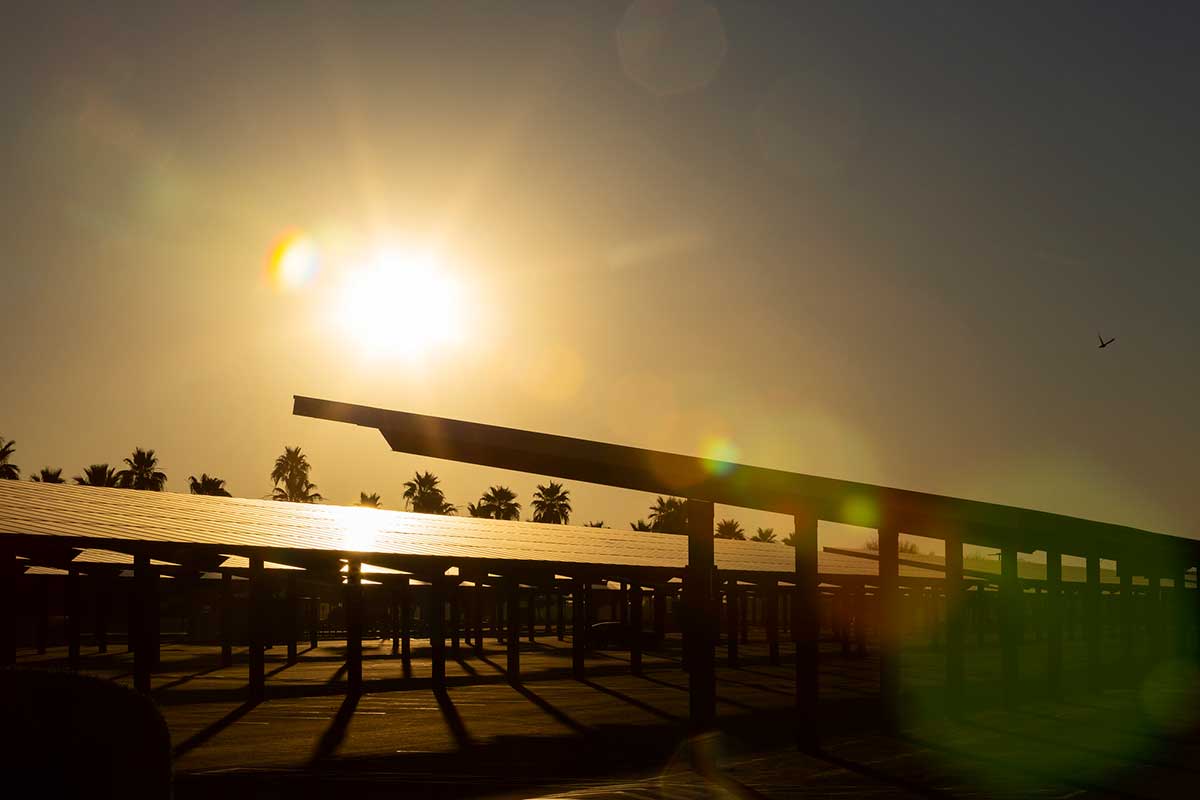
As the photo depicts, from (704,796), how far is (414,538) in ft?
84.4

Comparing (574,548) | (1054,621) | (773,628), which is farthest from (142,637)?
(773,628)

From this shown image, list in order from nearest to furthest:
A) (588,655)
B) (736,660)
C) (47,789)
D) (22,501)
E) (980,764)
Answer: (47,789)
(980,764)
(22,501)
(736,660)
(588,655)

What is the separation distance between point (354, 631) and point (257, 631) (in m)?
2.28

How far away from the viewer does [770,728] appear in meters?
21.0

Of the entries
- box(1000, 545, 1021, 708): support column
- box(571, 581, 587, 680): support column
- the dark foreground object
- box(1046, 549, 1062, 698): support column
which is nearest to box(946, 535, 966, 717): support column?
box(1000, 545, 1021, 708): support column

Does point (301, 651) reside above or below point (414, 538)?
below

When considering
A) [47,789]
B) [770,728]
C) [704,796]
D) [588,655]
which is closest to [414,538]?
[588,655]

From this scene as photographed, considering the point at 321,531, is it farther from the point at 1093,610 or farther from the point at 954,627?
the point at 1093,610

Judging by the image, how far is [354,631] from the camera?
2780cm

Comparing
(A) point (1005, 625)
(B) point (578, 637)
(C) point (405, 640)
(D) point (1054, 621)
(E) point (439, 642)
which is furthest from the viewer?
(C) point (405, 640)

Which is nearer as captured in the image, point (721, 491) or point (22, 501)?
point (721, 491)

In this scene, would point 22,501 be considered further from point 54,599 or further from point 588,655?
point 54,599

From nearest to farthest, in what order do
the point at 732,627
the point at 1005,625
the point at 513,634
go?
the point at 1005,625 < the point at 513,634 < the point at 732,627

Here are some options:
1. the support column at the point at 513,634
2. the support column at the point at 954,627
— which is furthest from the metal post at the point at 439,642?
the support column at the point at 954,627
